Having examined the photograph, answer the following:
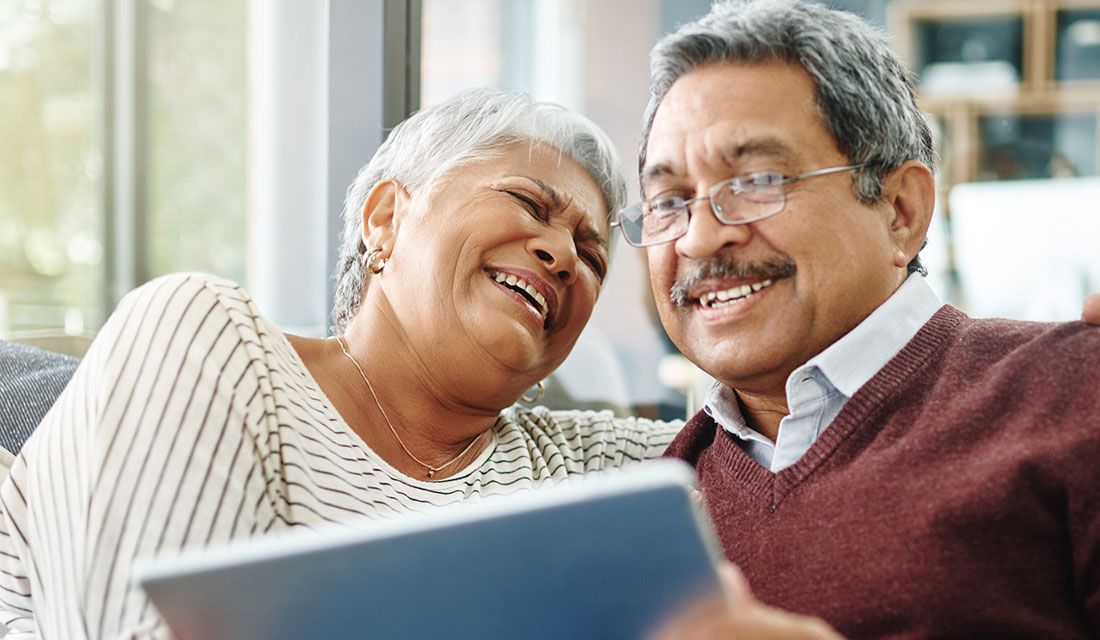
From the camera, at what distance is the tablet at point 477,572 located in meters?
0.80

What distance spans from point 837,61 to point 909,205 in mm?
220

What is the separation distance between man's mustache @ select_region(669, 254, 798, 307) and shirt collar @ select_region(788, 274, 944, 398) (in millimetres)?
111

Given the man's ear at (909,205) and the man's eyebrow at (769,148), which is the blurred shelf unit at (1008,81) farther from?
the man's eyebrow at (769,148)

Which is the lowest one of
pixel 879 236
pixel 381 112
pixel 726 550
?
pixel 726 550

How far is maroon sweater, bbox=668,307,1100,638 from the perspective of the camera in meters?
1.13

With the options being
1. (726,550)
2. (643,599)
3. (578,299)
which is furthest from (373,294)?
(643,599)

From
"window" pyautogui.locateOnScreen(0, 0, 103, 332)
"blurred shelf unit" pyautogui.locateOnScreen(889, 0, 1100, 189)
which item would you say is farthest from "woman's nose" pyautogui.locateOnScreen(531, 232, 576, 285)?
"window" pyautogui.locateOnScreen(0, 0, 103, 332)

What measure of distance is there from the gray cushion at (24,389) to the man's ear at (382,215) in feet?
1.67

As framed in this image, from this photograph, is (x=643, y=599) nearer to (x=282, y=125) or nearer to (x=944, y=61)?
(x=282, y=125)

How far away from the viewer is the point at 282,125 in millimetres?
3824

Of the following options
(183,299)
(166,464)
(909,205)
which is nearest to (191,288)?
(183,299)

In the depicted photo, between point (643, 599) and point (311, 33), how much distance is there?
11.0 ft

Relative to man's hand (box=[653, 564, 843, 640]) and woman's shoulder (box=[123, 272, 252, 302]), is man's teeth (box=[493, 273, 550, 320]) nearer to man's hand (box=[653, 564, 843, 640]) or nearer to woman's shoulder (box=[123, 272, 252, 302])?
woman's shoulder (box=[123, 272, 252, 302])

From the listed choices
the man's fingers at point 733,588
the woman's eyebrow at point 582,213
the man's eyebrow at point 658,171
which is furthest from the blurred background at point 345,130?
the man's fingers at point 733,588
